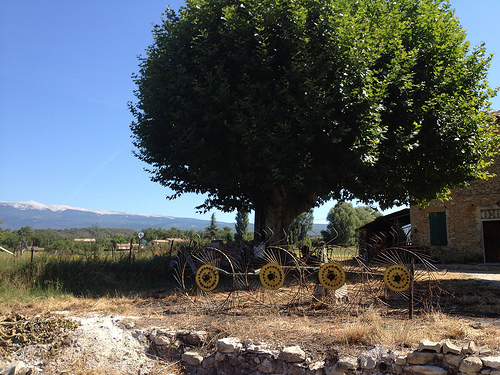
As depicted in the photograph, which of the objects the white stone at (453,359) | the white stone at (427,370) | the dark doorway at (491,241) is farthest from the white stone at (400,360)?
the dark doorway at (491,241)

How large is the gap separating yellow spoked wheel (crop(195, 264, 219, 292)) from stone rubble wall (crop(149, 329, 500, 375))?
5.14ft

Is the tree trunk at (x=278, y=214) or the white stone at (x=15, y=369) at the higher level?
the tree trunk at (x=278, y=214)

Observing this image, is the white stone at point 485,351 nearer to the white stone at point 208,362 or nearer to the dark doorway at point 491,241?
the white stone at point 208,362

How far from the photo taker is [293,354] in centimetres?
579

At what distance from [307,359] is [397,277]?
9.35 ft

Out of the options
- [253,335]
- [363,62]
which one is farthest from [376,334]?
[363,62]

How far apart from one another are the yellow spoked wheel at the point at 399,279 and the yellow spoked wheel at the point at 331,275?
30.8 inches

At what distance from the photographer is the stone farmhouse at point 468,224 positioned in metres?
20.0

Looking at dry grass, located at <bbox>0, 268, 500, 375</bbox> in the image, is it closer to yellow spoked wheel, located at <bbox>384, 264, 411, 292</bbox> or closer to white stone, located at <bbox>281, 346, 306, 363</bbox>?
white stone, located at <bbox>281, 346, 306, 363</bbox>

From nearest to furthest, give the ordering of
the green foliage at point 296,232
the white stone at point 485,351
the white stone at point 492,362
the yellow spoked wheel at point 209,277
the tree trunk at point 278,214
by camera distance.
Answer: the white stone at point 492,362
the white stone at point 485,351
the yellow spoked wheel at point 209,277
the green foliage at point 296,232
the tree trunk at point 278,214

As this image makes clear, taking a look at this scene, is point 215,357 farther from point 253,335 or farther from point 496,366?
point 496,366

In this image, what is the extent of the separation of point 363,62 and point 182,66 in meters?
5.81

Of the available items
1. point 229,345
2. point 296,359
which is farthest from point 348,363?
point 229,345

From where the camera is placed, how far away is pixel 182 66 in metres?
12.5
